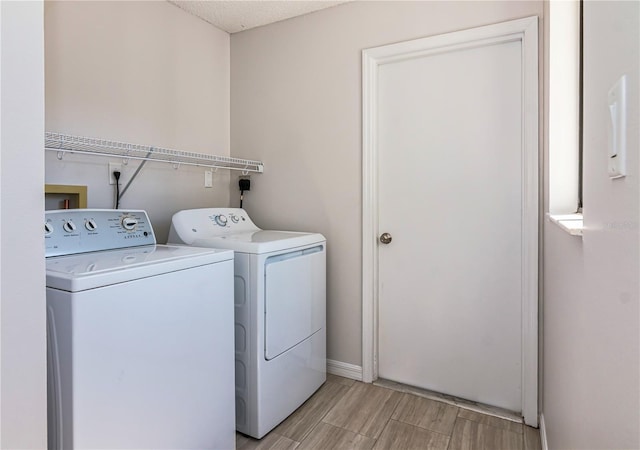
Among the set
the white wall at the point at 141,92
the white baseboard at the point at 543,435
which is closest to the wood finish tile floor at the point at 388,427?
the white baseboard at the point at 543,435

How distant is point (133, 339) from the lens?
48.0 inches

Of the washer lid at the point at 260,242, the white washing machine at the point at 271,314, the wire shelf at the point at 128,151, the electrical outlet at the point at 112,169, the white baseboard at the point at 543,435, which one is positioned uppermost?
the wire shelf at the point at 128,151

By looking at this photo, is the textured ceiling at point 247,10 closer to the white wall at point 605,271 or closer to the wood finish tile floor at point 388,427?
the white wall at point 605,271

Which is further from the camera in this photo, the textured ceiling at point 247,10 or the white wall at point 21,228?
the textured ceiling at point 247,10

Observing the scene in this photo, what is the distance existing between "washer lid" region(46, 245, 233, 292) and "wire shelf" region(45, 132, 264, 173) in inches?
20.2

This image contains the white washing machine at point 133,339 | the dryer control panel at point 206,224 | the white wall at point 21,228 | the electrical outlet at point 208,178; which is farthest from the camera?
the electrical outlet at point 208,178

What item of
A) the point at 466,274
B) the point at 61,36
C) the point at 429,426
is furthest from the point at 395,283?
the point at 61,36

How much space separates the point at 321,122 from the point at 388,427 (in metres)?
1.75

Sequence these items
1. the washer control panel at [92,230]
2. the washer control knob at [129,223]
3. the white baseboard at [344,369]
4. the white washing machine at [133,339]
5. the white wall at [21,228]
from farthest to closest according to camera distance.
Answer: the white baseboard at [344,369] → the washer control knob at [129,223] → the washer control panel at [92,230] → the white washing machine at [133,339] → the white wall at [21,228]

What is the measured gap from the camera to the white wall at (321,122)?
7.29 feet

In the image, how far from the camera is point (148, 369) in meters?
1.27

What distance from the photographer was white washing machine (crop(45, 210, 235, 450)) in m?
1.09

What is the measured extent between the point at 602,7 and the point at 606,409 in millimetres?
660

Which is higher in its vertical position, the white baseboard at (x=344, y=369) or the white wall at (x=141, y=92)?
the white wall at (x=141, y=92)
